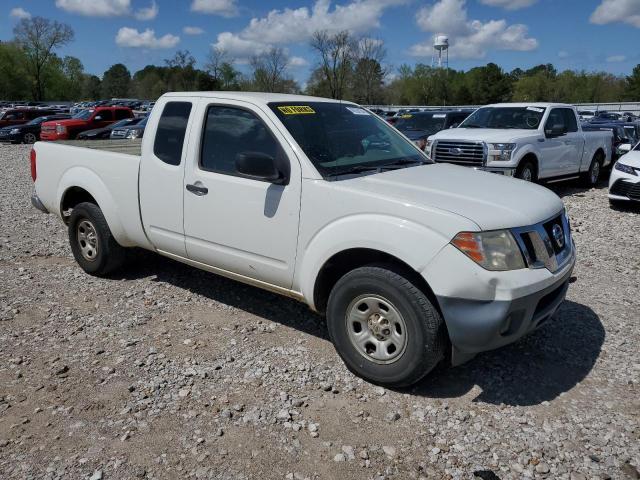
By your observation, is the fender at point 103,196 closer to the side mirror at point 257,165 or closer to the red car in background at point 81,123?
the side mirror at point 257,165

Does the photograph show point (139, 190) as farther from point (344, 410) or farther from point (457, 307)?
point (457, 307)

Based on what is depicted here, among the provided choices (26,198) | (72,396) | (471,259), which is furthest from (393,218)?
(26,198)

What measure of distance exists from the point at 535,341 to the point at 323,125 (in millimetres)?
2427

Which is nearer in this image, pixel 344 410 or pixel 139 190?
pixel 344 410

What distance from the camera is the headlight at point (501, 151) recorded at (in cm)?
1004

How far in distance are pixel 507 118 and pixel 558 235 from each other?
27.5 ft

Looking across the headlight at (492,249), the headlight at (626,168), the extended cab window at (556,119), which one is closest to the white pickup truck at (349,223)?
the headlight at (492,249)

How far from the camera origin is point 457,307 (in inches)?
128

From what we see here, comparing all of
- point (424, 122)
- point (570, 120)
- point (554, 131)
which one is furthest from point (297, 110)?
point (424, 122)

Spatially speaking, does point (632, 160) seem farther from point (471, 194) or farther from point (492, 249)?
point (492, 249)

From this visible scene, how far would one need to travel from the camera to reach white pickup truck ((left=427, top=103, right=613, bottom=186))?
1009 cm

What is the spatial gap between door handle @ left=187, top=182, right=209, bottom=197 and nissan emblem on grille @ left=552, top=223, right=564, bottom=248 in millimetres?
2589

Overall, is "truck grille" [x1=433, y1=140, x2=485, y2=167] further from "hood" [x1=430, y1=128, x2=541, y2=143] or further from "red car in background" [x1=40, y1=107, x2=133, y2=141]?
"red car in background" [x1=40, y1=107, x2=133, y2=141]

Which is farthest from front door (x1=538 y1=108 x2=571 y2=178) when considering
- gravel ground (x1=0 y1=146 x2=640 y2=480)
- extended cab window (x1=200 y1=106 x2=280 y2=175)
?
extended cab window (x1=200 y1=106 x2=280 y2=175)
